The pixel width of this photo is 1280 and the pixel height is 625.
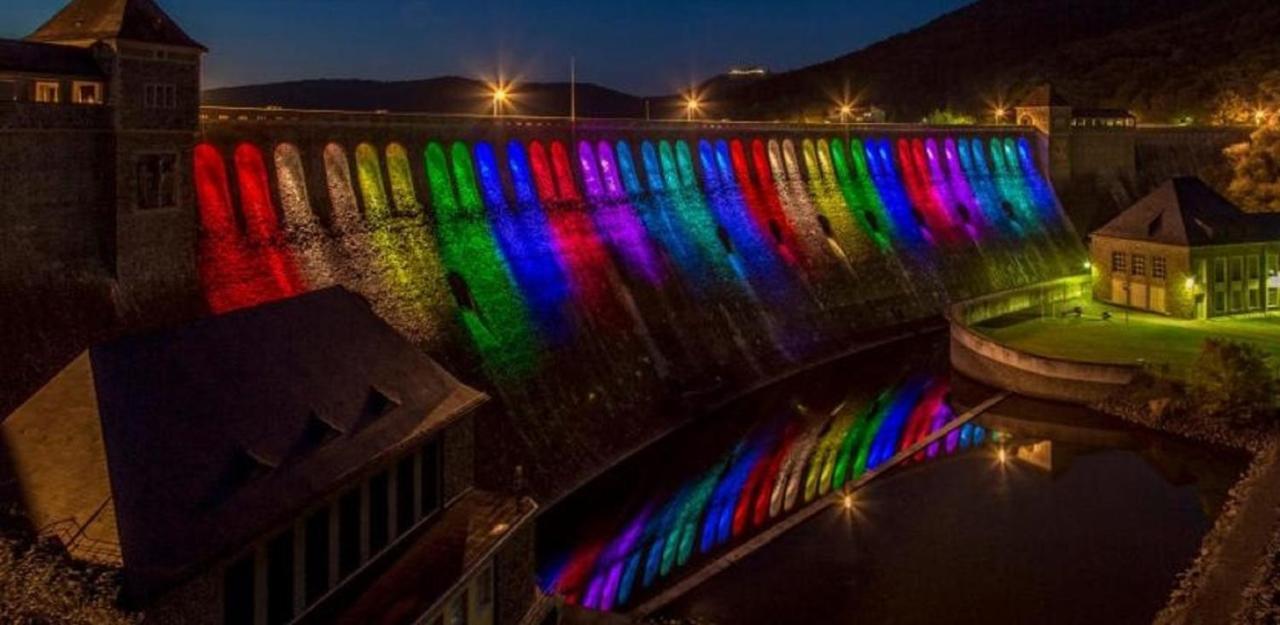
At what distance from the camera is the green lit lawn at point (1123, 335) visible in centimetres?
4259

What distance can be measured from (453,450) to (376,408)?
2.47 meters

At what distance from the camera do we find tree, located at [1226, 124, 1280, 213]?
65.6m

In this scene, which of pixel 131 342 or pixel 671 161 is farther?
pixel 671 161

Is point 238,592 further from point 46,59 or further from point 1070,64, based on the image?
point 1070,64

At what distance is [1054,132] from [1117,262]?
66.4 feet

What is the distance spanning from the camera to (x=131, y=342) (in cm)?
1509

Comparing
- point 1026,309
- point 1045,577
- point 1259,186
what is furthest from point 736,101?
point 1045,577

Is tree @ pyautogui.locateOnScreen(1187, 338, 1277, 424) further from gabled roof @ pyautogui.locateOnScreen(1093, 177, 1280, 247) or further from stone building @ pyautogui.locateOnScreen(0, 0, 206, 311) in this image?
stone building @ pyautogui.locateOnScreen(0, 0, 206, 311)

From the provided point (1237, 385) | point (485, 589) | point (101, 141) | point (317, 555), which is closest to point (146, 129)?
point (101, 141)

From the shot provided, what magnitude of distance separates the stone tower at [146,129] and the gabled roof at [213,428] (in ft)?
24.1

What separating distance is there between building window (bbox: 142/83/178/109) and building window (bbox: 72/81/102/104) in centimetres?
93

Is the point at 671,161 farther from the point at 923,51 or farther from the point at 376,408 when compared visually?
the point at 923,51

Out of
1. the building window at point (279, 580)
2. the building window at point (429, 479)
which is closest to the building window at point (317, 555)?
the building window at point (279, 580)

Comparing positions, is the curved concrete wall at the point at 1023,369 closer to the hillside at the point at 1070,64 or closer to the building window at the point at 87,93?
the building window at the point at 87,93
